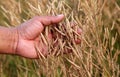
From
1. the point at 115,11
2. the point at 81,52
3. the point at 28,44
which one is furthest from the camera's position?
the point at 115,11

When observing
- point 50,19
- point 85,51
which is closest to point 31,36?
point 50,19

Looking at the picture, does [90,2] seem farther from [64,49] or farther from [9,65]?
[9,65]

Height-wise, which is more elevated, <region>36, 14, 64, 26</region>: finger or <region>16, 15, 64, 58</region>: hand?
<region>36, 14, 64, 26</region>: finger

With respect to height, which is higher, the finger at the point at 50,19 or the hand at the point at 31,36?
the finger at the point at 50,19

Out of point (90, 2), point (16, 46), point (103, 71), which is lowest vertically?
point (103, 71)

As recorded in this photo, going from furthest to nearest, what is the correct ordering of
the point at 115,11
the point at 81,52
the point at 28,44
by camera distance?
the point at 115,11
the point at 28,44
the point at 81,52

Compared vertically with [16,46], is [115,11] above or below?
above

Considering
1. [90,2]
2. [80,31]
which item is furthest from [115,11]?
[80,31]

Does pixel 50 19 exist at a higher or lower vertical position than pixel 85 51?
higher

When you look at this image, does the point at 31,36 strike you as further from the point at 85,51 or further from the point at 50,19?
the point at 85,51

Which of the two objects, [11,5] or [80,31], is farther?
[11,5]

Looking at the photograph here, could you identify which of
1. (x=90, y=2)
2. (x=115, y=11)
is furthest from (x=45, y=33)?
(x=115, y=11)
